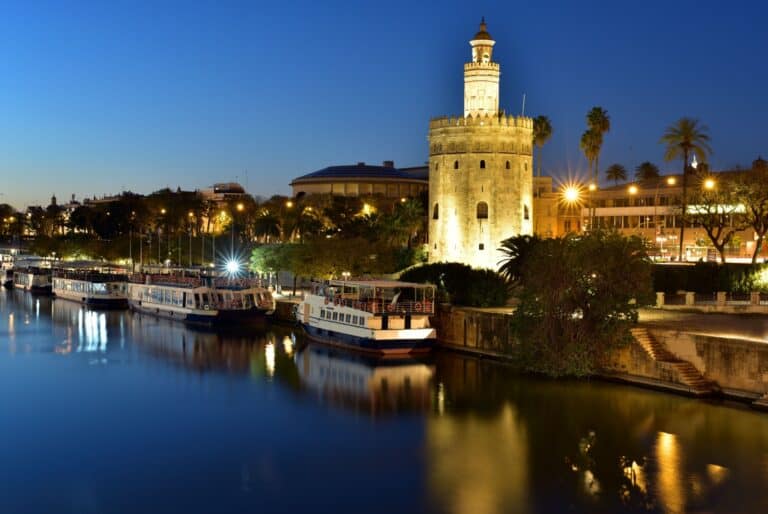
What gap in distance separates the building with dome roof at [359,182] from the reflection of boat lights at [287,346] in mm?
58887

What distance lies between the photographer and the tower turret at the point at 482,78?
5369cm

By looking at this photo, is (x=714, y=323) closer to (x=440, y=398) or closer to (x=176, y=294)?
(x=440, y=398)

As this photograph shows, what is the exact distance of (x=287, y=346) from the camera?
4269 cm

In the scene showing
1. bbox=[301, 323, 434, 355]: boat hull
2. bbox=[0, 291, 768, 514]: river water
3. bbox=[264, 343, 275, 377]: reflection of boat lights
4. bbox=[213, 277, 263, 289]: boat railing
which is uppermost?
bbox=[213, 277, 263, 289]: boat railing

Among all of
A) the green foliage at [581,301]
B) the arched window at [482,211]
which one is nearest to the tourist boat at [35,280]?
the arched window at [482,211]

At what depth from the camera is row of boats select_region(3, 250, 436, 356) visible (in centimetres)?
3841

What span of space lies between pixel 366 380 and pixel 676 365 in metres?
11.3

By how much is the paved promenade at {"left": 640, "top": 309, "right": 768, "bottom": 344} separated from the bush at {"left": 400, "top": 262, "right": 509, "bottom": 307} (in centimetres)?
740

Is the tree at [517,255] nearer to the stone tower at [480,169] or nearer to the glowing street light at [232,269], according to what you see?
the stone tower at [480,169]

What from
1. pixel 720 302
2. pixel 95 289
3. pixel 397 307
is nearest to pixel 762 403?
pixel 720 302

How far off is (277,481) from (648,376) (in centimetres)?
1377

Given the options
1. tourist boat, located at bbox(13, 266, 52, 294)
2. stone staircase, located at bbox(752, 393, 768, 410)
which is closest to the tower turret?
stone staircase, located at bbox(752, 393, 768, 410)

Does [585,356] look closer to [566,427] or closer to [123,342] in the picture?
[566,427]

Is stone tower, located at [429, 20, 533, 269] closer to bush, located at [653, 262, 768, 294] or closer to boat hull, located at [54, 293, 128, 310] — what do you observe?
bush, located at [653, 262, 768, 294]
